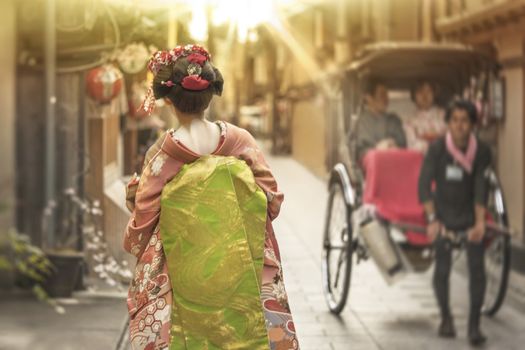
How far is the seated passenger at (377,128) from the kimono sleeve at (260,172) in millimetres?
6197

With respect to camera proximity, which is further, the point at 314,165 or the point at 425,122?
the point at 314,165

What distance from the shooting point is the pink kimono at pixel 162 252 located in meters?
4.96

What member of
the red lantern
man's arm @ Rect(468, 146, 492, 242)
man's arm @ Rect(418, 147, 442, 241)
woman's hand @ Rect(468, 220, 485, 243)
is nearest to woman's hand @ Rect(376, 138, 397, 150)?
Answer: man's arm @ Rect(418, 147, 442, 241)

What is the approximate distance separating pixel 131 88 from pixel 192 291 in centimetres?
832

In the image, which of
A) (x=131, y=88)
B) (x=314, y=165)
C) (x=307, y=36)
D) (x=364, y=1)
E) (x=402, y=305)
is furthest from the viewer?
(x=307, y=36)

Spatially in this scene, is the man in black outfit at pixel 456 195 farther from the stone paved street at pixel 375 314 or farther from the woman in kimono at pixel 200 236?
the woman in kimono at pixel 200 236

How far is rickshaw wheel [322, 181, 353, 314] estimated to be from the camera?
31.1 ft

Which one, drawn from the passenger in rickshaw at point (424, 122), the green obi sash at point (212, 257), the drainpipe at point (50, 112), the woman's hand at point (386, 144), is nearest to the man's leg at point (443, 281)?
the woman's hand at point (386, 144)

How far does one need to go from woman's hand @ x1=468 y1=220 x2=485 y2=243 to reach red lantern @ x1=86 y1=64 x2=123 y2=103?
3.83 metres

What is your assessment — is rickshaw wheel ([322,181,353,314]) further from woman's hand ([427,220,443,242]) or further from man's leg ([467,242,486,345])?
man's leg ([467,242,486,345])

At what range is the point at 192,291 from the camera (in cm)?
490

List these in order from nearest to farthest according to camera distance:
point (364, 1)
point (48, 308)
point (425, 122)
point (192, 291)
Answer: point (192, 291) → point (48, 308) → point (425, 122) → point (364, 1)

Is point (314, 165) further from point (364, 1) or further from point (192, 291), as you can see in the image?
point (192, 291)

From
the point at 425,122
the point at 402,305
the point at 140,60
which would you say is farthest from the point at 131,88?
the point at 402,305
